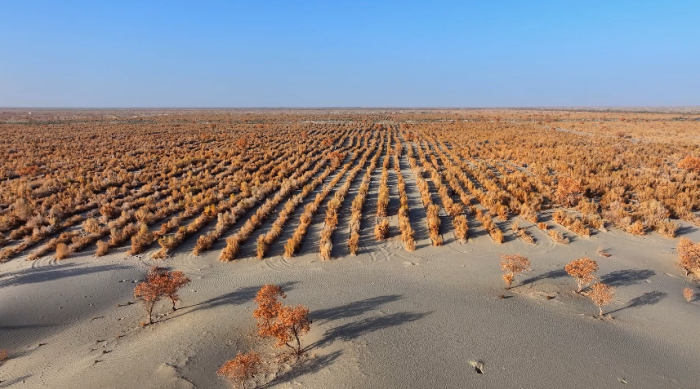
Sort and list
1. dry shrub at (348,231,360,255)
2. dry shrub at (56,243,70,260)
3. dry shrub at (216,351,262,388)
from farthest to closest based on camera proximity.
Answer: dry shrub at (348,231,360,255)
dry shrub at (56,243,70,260)
dry shrub at (216,351,262,388)

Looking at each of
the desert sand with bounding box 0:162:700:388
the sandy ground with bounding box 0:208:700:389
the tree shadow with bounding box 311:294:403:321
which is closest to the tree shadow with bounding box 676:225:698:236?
the sandy ground with bounding box 0:208:700:389

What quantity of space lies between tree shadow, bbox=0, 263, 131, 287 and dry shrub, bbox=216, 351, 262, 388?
5853mm

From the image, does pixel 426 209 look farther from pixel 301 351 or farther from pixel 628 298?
pixel 301 351

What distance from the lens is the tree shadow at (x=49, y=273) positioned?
28.2 ft

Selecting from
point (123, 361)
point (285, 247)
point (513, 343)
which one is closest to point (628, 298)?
point (513, 343)

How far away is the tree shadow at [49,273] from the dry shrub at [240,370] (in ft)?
19.2

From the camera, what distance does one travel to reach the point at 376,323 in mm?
6703

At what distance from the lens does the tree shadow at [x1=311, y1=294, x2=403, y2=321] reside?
697 centimetres

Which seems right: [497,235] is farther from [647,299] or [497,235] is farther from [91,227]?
[91,227]

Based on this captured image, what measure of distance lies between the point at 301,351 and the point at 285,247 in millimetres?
4317

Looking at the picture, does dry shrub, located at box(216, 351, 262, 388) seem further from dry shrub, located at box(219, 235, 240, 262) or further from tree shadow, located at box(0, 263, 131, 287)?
tree shadow, located at box(0, 263, 131, 287)

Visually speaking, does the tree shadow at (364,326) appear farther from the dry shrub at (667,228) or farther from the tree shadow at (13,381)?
the dry shrub at (667,228)

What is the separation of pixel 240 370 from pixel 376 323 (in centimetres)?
267

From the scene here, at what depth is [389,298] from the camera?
7594mm
